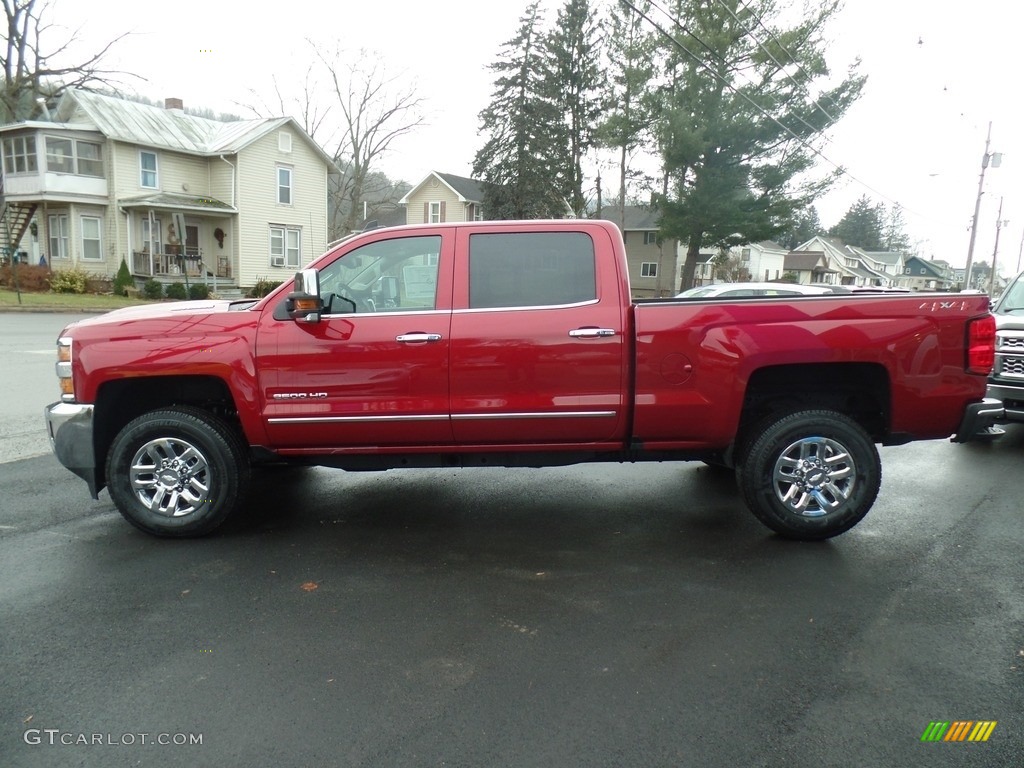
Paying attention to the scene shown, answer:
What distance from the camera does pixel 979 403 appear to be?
4.83m

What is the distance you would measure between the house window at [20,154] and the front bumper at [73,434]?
3300 cm

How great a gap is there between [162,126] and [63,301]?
→ 12410 millimetres

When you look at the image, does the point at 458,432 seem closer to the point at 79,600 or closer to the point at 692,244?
the point at 79,600

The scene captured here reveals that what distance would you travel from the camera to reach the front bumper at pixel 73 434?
15.5 ft

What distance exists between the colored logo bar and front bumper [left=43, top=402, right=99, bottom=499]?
4.75 meters

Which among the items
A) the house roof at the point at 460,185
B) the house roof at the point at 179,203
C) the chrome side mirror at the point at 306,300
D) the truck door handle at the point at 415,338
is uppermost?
the house roof at the point at 460,185

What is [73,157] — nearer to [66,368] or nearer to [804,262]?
[66,368]

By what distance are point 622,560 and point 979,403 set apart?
2.52m

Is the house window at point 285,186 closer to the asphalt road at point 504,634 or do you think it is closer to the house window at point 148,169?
the house window at point 148,169

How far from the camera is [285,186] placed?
3703 centimetres

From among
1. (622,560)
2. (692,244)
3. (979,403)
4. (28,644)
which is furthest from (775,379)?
(692,244)

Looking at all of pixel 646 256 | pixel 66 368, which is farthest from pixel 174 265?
pixel 66 368

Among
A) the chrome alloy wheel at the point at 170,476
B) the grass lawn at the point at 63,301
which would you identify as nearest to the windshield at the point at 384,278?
the chrome alloy wheel at the point at 170,476

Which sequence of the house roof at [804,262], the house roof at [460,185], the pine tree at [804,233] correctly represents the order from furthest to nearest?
the pine tree at [804,233] < the house roof at [804,262] < the house roof at [460,185]
